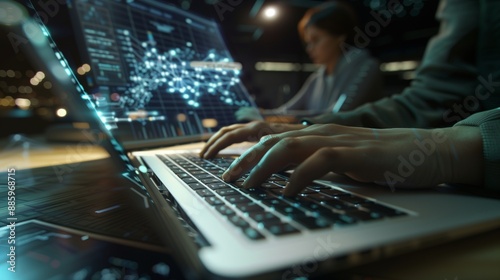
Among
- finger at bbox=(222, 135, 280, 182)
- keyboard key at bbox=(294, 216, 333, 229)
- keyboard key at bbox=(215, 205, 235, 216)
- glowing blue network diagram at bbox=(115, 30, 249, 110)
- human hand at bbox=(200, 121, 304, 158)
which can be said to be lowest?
keyboard key at bbox=(294, 216, 333, 229)

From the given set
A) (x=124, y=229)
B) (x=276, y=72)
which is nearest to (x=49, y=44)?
(x=124, y=229)

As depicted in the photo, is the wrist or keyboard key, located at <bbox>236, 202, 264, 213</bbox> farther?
the wrist

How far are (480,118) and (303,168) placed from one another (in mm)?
260

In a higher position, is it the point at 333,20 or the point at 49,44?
the point at 333,20

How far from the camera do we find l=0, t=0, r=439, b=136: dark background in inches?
38.6

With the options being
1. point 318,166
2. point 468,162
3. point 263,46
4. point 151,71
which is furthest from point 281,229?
point 263,46

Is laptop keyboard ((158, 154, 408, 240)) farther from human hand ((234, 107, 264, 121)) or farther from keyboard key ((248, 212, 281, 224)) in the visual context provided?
human hand ((234, 107, 264, 121))

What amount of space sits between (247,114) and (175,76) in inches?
10.1

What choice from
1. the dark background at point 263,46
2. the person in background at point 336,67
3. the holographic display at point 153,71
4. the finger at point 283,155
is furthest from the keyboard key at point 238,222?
the person in background at point 336,67

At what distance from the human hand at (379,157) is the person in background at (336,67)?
4.02 ft

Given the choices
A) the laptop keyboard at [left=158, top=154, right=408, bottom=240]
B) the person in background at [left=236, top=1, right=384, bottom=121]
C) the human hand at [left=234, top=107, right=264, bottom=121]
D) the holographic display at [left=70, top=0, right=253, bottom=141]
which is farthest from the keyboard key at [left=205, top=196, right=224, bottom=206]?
the person in background at [left=236, top=1, right=384, bottom=121]

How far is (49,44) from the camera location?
543 millimetres

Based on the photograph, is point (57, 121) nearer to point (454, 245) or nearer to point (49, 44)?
point (49, 44)

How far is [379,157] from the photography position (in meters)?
0.36
